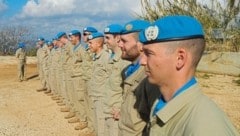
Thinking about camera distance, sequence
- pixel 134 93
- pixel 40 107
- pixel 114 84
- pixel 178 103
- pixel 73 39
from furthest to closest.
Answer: pixel 40 107, pixel 73 39, pixel 114 84, pixel 134 93, pixel 178 103

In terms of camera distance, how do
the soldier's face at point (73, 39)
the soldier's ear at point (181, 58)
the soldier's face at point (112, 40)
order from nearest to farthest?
1. the soldier's ear at point (181, 58)
2. the soldier's face at point (112, 40)
3. the soldier's face at point (73, 39)

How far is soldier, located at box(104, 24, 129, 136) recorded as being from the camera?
15.1 feet

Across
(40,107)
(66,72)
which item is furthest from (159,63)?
(40,107)

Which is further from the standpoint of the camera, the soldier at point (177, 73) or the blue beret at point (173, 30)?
the blue beret at point (173, 30)

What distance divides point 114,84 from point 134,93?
1411 mm

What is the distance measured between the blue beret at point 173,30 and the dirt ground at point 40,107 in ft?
19.6

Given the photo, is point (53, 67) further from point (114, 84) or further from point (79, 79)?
point (114, 84)

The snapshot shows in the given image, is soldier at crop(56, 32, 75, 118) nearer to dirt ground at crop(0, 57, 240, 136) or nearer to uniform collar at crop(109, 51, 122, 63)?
dirt ground at crop(0, 57, 240, 136)

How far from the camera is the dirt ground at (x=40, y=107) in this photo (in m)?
8.28

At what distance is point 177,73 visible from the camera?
1.79m

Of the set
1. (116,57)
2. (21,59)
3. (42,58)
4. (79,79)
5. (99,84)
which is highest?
(116,57)

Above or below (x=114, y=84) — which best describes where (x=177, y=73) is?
above

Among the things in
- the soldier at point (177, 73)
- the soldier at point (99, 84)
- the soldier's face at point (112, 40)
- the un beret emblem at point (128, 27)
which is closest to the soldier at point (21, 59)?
the soldier at point (99, 84)

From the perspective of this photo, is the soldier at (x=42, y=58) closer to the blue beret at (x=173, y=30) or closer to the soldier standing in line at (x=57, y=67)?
the soldier standing in line at (x=57, y=67)
